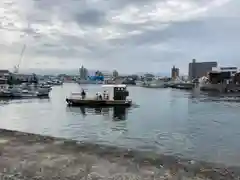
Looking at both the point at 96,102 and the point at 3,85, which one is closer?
the point at 96,102

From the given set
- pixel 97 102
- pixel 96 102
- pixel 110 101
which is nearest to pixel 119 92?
pixel 110 101

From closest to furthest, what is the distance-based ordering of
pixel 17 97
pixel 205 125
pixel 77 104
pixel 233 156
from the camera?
pixel 233 156 → pixel 205 125 → pixel 77 104 → pixel 17 97

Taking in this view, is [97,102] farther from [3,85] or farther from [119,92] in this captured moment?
[3,85]

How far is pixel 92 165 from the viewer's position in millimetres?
9203

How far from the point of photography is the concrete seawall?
828cm

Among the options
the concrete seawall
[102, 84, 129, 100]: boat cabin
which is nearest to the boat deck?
[102, 84, 129, 100]: boat cabin

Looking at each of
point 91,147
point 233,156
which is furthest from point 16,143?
point 233,156

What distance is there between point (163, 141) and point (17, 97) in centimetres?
5038

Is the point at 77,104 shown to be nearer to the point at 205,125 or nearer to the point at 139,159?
the point at 205,125

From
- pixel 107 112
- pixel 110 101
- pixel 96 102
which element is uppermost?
pixel 110 101

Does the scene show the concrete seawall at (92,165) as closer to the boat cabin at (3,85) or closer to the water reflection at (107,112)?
the water reflection at (107,112)

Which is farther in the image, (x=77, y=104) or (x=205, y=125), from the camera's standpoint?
(x=77, y=104)

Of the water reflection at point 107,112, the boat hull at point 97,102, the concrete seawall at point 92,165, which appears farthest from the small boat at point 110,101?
the concrete seawall at point 92,165

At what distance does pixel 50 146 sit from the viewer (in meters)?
11.6
